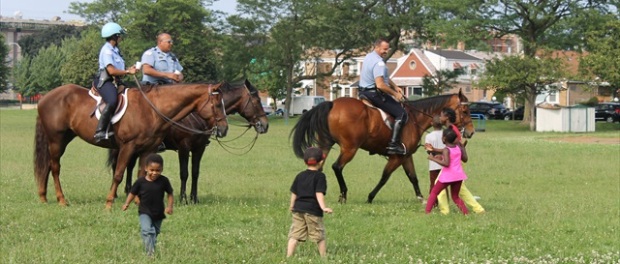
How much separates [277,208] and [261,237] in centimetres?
288

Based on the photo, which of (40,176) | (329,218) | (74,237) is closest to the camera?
(74,237)

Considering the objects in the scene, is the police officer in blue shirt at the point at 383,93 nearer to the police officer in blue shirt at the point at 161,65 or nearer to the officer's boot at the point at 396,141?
the officer's boot at the point at 396,141

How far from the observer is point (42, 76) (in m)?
124

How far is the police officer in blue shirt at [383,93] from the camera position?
15.6m

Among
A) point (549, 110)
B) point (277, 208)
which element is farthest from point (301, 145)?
point (549, 110)

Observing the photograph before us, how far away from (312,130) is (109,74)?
371 centimetres

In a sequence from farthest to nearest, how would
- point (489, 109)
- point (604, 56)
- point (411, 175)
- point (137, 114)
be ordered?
1. point (489, 109)
2. point (604, 56)
3. point (411, 175)
4. point (137, 114)

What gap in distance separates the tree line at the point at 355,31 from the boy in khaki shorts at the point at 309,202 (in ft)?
161

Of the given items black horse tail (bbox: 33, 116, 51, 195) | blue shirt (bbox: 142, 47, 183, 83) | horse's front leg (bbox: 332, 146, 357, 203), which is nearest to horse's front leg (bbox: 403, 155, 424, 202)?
horse's front leg (bbox: 332, 146, 357, 203)

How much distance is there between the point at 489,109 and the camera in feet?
275

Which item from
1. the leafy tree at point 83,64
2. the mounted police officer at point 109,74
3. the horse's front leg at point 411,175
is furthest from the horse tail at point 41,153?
the leafy tree at point 83,64

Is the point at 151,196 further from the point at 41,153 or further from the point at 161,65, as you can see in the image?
the point at 41,153

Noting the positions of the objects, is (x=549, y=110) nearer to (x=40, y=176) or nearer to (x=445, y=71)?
(x=445, y=71)

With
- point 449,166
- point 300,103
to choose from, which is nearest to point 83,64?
point 300,103
